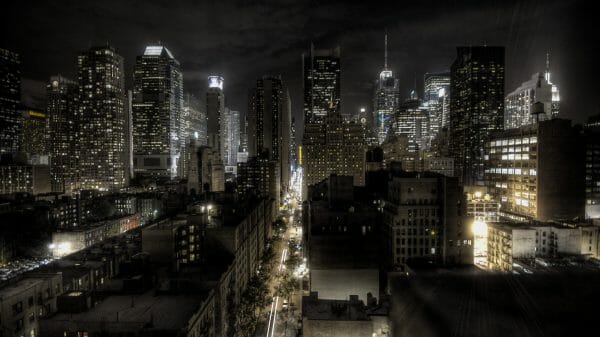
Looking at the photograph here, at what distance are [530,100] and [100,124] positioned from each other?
157 meters

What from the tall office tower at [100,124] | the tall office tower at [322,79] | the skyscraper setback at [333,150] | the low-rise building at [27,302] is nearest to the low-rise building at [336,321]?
the low-rise building at [27,302]

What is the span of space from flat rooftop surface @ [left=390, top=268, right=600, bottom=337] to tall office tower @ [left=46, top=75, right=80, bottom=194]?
146 meters

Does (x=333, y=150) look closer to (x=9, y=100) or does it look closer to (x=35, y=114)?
(x=9, y=100)

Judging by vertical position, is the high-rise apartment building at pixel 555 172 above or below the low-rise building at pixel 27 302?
above

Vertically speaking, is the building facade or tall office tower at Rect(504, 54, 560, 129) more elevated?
tall office tower at Rect(504, 54, 560, 129)

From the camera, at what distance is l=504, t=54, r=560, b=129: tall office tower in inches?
4345

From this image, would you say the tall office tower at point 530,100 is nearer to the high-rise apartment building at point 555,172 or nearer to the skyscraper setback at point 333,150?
the high-rise apartment building at point 555,172

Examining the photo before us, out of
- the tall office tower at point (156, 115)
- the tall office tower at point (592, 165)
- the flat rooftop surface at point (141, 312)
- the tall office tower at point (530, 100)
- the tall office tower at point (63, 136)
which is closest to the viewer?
the flat rooftop surface at point (141, 312)

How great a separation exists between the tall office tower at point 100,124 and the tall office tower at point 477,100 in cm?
12967

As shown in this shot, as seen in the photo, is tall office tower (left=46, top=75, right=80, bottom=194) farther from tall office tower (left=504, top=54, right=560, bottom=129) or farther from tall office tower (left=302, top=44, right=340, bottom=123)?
tall office tower (left=504, top=54, right=560, bottom=129)

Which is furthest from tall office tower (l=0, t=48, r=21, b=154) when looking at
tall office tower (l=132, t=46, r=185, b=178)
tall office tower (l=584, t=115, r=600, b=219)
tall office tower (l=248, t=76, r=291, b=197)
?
tall office tower (l=584, t=115, r=600, b=219)

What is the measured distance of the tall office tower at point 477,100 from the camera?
143 m

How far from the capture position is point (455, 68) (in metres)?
154

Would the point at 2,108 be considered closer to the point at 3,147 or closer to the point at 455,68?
the point at 3,147
